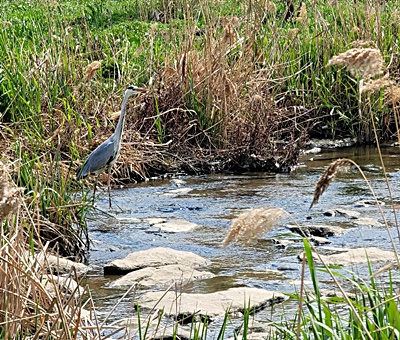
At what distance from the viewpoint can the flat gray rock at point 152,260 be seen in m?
5.25

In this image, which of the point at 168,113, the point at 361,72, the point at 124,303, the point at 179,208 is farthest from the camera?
the point at 168,113

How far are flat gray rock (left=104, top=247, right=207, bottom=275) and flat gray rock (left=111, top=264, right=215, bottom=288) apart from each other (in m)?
0.13

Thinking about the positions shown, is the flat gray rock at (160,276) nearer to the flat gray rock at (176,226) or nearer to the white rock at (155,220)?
the flat gray rock at (176,226)

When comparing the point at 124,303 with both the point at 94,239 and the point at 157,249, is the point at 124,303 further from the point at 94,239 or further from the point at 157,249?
the point at 94,239

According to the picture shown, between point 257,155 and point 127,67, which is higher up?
point 127,67

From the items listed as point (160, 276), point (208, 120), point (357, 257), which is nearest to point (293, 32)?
point (208, 120)

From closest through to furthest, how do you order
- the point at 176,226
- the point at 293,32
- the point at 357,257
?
the point at 357,257 < the point at 176,226 < the point at 293,32

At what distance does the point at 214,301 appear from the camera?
4434 millimetres

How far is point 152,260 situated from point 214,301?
3.32 ft

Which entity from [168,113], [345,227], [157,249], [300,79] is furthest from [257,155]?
[157,249]

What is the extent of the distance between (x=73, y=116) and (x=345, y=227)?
3.24 meters

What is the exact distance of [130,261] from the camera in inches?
211

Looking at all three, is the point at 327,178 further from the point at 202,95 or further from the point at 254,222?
the point at 202,95

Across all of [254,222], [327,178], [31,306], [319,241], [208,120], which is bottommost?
[319,241]
